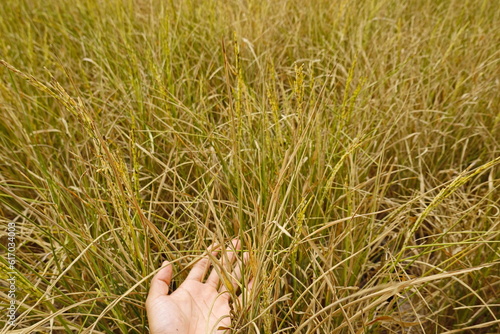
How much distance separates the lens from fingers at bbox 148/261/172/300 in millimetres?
897

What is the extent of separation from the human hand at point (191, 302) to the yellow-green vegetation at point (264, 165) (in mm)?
45

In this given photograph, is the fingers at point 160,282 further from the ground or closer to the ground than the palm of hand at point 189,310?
further from the ground

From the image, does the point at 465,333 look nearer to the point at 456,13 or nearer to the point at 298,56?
the point at 298,56

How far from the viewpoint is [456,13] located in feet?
8.02

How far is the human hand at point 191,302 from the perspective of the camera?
0.87 meters

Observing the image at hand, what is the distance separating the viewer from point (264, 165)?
3.57ft

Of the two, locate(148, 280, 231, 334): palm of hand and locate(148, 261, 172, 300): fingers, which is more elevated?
locate(148, 261, 172, 300): fingers

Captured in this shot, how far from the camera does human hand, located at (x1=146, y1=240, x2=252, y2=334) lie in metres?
0.87

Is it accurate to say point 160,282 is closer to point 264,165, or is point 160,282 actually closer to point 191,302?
point 191,302

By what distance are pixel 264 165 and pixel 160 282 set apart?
1.32 ft

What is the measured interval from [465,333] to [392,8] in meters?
2.01

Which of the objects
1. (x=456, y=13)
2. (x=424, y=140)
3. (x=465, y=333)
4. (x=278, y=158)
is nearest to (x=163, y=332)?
(x=278, y=158)

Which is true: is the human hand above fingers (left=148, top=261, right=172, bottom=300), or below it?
below

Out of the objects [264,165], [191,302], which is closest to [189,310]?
[191,302]
